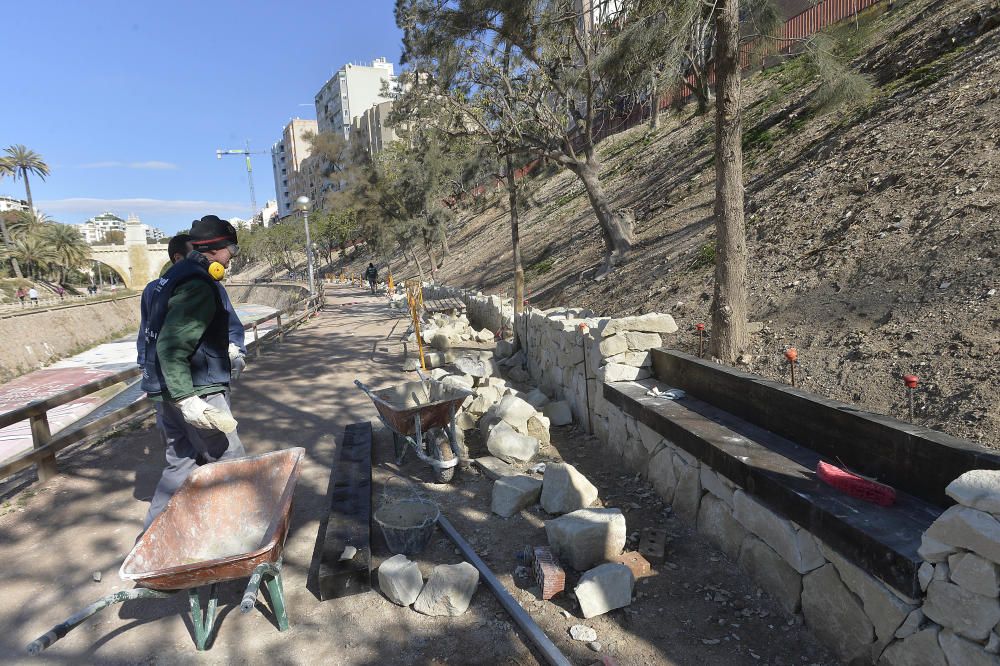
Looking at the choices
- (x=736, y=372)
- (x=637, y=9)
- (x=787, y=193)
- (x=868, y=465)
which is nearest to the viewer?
(x=868, y=465)

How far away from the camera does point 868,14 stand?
12.3 m

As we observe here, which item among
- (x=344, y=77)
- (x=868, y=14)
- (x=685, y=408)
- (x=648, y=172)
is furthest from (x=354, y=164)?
(x=344, y=77)

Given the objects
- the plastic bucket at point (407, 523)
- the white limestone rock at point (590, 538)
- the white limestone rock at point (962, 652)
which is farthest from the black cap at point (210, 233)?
the white limestone rock at point (962, 652)

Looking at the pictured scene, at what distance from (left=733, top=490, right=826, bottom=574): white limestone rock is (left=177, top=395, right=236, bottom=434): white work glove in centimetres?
286

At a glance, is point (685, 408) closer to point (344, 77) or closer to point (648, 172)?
point (648, 172)

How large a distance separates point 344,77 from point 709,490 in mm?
91931

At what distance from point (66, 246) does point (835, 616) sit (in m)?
71.7

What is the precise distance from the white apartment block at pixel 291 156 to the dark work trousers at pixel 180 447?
3753 inches

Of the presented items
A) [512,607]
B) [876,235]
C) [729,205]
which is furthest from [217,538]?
[876,235]

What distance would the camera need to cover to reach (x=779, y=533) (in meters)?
2.78

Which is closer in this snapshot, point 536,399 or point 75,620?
point 75,620

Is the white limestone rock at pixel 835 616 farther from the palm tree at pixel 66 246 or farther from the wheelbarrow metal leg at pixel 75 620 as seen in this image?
the palm tree at pixel 66 246

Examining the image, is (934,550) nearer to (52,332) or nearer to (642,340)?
(642,340)

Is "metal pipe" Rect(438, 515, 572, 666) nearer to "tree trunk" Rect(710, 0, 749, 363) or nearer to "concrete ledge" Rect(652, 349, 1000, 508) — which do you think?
"concrete ledge" Rect(652, 349, 1000, 508)
